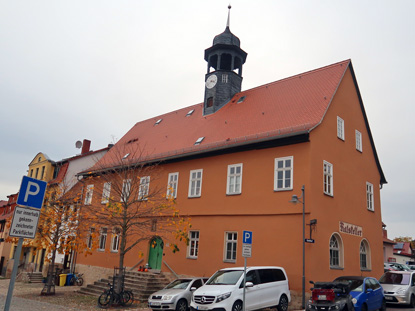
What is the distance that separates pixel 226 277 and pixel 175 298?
2271 millimetres

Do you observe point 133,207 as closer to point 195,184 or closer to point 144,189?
point 144,189

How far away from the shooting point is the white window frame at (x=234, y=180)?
19.6m

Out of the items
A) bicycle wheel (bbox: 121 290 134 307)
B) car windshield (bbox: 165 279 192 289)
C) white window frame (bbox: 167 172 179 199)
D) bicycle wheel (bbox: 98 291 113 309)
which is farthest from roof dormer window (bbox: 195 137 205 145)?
bicycle wheel (bbox: 98 291 113 309)

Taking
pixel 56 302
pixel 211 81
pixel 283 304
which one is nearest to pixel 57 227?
pixel 56 302

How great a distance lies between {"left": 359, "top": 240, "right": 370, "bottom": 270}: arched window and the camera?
2034 cm

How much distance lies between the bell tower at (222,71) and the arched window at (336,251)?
1200cm

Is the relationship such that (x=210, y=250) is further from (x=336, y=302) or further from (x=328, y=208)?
(x=336, y=302)

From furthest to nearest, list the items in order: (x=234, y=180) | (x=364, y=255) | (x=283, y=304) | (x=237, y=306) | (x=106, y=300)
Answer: (x=364, y=255), (x=234, y=180), (x=106, y=300), (x=283, y=304), (x=237, y=306)

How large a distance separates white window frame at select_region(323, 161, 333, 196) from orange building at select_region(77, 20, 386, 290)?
5 cm

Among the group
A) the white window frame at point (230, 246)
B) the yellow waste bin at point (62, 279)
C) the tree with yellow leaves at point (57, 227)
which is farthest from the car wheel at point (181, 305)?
the yellow waste bin at point (62, 279)

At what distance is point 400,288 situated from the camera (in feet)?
54.6

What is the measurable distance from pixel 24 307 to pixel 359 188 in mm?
17560

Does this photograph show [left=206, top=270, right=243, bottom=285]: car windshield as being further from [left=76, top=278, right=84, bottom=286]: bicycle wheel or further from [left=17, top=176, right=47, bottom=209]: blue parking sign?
[left=76, top=278, right=84, bottom=286]: bicycle wheel

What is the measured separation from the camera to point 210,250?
19688 millimetres
